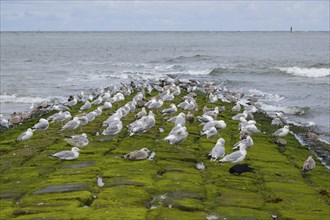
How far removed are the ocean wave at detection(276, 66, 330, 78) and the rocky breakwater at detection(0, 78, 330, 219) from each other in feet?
102

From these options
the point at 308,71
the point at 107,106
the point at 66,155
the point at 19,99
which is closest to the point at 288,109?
the point at 107,106

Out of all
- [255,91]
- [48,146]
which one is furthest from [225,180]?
[255,91]

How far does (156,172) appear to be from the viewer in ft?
42.5

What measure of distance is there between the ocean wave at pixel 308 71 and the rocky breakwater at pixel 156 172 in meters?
31.1

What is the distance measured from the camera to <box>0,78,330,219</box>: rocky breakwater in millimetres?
10469

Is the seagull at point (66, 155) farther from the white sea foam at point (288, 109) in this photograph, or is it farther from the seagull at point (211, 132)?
the white sea foam at point (288, 109)

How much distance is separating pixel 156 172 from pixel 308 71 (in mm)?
42732

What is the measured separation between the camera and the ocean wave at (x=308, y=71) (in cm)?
5038

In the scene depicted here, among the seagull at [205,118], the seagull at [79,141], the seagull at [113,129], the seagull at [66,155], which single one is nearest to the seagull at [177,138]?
the seagull at [113,129]

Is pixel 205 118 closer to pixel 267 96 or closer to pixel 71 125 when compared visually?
pixel 71 125

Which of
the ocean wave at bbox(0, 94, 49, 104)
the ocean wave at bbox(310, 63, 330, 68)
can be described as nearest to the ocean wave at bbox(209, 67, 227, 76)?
the ocean wave at bbox(310, 63, 330, 68)

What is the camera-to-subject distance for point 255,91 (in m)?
36.7

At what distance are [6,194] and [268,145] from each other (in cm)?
923

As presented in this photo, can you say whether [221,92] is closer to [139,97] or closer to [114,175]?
[139,97]
